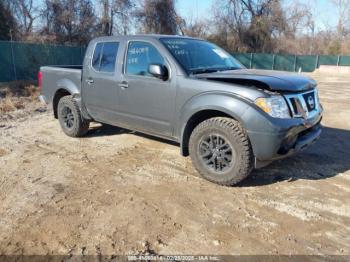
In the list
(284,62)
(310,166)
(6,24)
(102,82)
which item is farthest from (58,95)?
(284,62)

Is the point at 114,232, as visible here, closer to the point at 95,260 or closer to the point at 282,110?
the point at 95,260

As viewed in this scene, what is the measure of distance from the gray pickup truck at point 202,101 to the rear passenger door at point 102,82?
2 centimetres

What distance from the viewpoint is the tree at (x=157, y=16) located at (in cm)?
3228

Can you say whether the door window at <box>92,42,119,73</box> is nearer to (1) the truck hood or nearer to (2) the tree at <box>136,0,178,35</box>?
(1) the truck hood

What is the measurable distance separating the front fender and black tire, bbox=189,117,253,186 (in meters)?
0.16

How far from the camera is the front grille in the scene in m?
4.08

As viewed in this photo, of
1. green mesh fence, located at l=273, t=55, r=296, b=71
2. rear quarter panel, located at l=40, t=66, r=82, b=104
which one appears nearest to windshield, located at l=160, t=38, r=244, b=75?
rear quarter panel, located at l=40, t=66, r=82, b=104

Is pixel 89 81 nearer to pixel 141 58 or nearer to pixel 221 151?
pixel 141 58

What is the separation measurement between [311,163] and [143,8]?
98.7 ft

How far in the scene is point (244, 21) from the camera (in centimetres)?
4259

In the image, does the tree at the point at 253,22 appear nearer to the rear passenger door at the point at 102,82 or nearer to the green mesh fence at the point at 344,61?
the green mesh fence at the point at 344,61

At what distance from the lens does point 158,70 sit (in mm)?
4535

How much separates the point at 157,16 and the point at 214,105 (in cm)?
3042

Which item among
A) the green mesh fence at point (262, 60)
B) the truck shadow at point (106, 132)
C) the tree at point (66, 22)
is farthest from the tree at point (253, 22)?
the truck shadow at point (106, 132)
